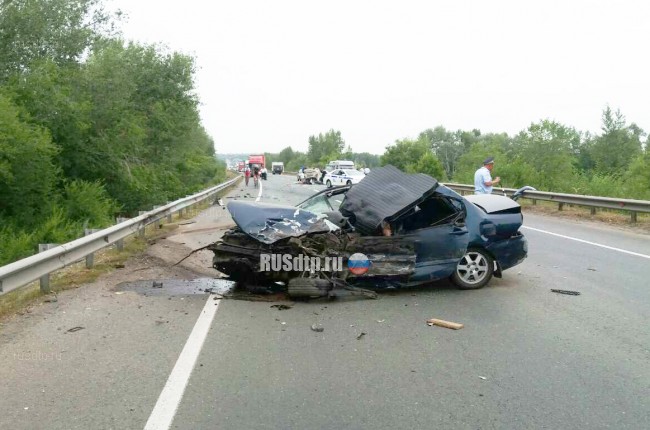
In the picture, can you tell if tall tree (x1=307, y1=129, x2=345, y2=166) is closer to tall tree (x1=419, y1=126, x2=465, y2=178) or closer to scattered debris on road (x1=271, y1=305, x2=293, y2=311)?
tall tree (x1=419, y1=126, x2=465, y2=178)

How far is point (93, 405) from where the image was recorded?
3916 millimetres

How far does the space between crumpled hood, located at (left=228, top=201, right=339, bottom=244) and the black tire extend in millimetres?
575

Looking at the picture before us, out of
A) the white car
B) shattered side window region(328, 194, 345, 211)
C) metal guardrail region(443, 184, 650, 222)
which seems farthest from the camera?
the white car

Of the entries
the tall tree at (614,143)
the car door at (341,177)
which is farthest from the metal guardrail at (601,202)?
the tall tree at (614,143)

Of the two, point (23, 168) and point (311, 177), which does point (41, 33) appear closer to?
point (23, 168)

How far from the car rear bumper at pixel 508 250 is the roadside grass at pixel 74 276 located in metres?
5.64

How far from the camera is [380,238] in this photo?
718 centimetres

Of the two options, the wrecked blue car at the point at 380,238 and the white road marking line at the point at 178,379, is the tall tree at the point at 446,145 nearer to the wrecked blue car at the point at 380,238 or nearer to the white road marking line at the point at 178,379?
the wrecked blue car at the point at 380,238

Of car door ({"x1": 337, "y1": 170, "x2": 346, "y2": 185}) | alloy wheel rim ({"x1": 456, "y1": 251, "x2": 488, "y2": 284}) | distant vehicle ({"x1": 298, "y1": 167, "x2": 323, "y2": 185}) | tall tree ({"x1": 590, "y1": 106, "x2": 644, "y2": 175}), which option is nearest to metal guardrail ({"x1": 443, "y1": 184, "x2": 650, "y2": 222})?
alloy wheel rim ({"x1": 456, "y1": 251, "x2": 488, "y2": 284})

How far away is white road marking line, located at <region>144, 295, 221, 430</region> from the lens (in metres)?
3.70

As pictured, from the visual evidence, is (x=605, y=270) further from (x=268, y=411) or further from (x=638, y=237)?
(x=268, y=411)

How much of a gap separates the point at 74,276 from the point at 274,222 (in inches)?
129

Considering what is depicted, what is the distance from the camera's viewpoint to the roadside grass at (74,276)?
6.64 m

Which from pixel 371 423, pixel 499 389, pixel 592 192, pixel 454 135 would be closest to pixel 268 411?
pixel 371 423
